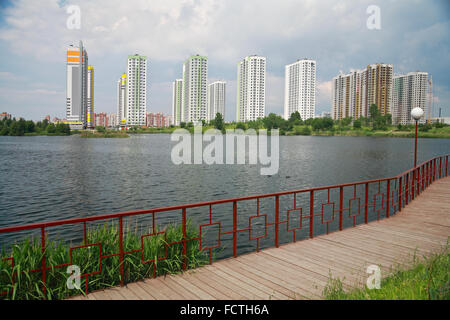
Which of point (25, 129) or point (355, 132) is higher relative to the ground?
point (355, 132)

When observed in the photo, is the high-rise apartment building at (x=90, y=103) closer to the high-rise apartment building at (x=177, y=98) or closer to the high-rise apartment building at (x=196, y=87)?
the high-rise apartment building at (x=196, y=87)

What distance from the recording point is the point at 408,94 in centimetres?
13038

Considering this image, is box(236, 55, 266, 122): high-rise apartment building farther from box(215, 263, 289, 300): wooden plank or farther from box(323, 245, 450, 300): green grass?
box(323, 245, 450, 300): green grass

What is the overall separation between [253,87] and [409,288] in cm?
14133

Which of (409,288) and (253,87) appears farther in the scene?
(253,87)

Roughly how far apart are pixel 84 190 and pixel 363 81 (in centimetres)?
13240

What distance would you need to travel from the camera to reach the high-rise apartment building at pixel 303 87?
484 ft

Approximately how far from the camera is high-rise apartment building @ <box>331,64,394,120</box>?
12100cm

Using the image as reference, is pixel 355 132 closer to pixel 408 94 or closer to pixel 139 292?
pixel 408 94

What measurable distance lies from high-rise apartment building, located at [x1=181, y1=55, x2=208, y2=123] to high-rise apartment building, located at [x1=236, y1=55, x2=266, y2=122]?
18207 mm

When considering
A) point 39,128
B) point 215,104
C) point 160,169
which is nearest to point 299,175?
point 160,169

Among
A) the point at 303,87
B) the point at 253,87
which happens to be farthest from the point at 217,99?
the point at 303,87
